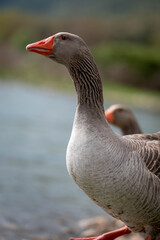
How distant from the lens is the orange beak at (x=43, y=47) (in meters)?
3.00

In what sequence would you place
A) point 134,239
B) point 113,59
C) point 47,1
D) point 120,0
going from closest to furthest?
point 134,239, point 113,59, point 120,0, point 47,1

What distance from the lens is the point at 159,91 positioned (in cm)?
3441

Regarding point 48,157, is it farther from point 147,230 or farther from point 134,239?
point 147,230

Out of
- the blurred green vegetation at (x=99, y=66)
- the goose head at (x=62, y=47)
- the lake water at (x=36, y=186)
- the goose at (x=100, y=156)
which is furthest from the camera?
the blurred green vegetation at (x=99, y=66)

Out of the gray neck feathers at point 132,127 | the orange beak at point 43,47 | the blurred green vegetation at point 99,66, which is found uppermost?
the blurred green vegetation at point 99,66

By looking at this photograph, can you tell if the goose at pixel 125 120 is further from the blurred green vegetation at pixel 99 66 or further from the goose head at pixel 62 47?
the blurred green vegetation at pixel 99 66

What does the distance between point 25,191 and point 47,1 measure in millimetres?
156765

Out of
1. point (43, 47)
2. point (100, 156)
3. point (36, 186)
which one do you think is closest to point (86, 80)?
point (43, 47)

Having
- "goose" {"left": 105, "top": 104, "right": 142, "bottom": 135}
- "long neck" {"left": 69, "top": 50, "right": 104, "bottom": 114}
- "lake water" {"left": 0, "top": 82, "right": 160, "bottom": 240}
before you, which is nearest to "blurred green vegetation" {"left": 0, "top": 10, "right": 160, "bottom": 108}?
"lake water" {"left": 0, "top": 82, "right": 160, "bottom": 240}

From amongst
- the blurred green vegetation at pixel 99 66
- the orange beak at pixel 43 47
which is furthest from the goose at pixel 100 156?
the blurred green vegetation at pixel 99 66

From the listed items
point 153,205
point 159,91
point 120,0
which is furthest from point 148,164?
point 120,0

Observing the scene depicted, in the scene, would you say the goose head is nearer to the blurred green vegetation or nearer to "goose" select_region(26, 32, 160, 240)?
"goose" select_region(26, 32, 160, 240)

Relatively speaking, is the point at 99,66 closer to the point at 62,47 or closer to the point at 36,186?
the point at 36,186

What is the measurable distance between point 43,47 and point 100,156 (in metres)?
1.02
